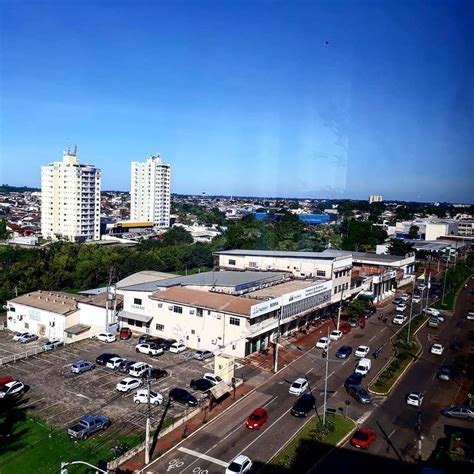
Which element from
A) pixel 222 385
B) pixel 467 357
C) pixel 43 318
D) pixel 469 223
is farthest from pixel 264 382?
pixel 469 223

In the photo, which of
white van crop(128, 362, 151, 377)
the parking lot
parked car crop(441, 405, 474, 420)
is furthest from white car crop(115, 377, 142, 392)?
parked car crop(441, 405, 474, 420)

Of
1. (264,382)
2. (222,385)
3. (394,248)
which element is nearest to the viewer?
(222,385)

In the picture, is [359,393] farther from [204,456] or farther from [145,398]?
[145,398]

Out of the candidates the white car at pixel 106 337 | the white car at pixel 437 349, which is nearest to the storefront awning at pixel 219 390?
the white car at pixel 106 337

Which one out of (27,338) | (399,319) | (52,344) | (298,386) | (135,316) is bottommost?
(27,338)

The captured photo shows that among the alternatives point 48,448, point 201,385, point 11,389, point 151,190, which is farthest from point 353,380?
point 151,190

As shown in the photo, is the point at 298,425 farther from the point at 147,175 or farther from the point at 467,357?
the point at 147,175

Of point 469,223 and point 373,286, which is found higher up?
point 469,223
